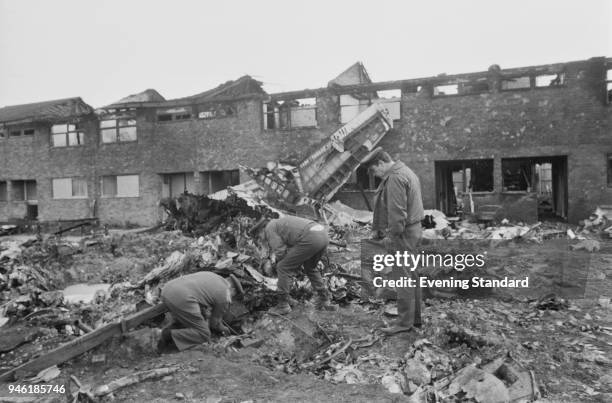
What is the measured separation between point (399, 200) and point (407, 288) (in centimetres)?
96

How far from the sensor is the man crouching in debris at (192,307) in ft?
16.1

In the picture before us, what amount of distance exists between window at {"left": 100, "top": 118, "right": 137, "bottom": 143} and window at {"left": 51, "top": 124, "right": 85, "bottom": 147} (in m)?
1.26

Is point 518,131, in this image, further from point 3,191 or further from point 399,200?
point 3,191

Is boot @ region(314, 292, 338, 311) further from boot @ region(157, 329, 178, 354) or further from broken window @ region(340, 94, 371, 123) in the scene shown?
broken window @ region(340, 94, 371, 123)

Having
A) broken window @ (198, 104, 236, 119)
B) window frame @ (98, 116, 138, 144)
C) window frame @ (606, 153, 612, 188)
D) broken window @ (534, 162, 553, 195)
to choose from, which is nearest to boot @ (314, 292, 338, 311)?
window frame @ (606, 153, 612, 188)

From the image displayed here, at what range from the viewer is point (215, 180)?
20.0 meters

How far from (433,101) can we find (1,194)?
2210 centimetres

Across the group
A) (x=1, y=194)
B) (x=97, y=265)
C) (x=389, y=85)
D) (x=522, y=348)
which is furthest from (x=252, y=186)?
(x=1, y=194)

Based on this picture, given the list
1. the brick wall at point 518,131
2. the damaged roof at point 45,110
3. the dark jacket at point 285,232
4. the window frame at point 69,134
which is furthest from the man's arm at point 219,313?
the damaged roof at point 45,110

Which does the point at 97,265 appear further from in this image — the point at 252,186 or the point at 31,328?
the point at 252,186

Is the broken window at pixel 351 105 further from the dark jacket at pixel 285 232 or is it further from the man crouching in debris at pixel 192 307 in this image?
the man crouching in debris at pixel 192 307

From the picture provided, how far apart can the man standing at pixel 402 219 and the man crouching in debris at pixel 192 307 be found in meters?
1.94

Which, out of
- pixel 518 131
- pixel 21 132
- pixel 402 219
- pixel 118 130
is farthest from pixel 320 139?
pixel 21 132

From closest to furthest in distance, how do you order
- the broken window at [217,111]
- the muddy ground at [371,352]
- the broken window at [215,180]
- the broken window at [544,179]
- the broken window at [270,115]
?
1. the muddy ground at [371,352]
2. the broken window at [270,115]
3. the broken window at [217,111]
4. the broken window at [215,180]
5. the broken window at [544,179]
